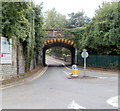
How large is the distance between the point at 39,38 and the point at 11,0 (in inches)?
581

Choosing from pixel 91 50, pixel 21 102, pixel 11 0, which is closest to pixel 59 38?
pixel 91 50

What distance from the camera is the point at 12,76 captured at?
13.9 meters

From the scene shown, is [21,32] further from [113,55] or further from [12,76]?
[113,55]

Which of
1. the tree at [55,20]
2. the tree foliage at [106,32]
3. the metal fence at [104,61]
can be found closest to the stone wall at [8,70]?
the tree foliage at [106,32]

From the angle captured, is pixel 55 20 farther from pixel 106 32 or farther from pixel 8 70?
pixel 8 70

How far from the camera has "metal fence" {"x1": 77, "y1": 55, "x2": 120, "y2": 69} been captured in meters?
23.2

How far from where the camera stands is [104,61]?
81.2ft

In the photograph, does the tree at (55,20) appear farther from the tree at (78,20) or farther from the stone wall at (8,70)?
the stone wall at (8,70)

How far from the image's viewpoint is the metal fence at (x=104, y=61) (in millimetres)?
23219

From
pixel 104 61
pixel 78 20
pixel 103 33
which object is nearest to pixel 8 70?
pixel 103 33

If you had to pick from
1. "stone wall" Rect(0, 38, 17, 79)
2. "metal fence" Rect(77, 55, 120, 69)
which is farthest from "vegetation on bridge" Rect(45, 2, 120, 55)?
"stone wall" Rect(0, 38, 17, 79)

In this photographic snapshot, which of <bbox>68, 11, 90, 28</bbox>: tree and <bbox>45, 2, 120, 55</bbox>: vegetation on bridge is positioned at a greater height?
<bbox>68, 11, 90, 28</bbox>: tree

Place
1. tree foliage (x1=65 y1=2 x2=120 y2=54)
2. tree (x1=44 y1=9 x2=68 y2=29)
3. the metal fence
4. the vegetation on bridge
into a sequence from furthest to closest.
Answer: tree (x1=44 y1=9 x2=68 y2=29), the metal fence, the vegetation on bridge, tree foliage (x1=65 y1=2 x2=120 y2=54)

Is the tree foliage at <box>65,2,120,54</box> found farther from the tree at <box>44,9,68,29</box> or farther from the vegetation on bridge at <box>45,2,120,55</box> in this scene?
the tree at <box>44,9,68,29</box>
